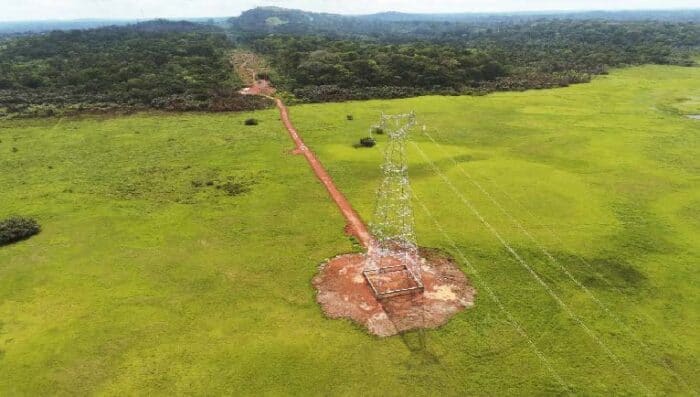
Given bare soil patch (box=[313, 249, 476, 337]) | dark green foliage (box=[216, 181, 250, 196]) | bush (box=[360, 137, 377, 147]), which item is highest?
bush (box=[360, 137, 377, 147])

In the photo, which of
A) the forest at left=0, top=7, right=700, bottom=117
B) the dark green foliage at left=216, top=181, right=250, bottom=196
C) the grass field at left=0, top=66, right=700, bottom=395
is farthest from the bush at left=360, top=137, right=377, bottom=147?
Result: the forest at left=0, top=7, right=700, bottom=117

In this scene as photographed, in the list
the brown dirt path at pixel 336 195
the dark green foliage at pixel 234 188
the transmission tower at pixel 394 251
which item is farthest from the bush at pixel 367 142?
the transmission tower at pixel 394 251

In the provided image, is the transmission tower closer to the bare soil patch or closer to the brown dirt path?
the bare soil patch

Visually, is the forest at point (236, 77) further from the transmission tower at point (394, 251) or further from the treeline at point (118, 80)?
the transmission tower at point (394, 251)

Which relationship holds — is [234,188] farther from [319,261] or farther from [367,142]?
[367,142]

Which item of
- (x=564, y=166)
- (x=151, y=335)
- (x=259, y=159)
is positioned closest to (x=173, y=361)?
(x=151, y=335)
